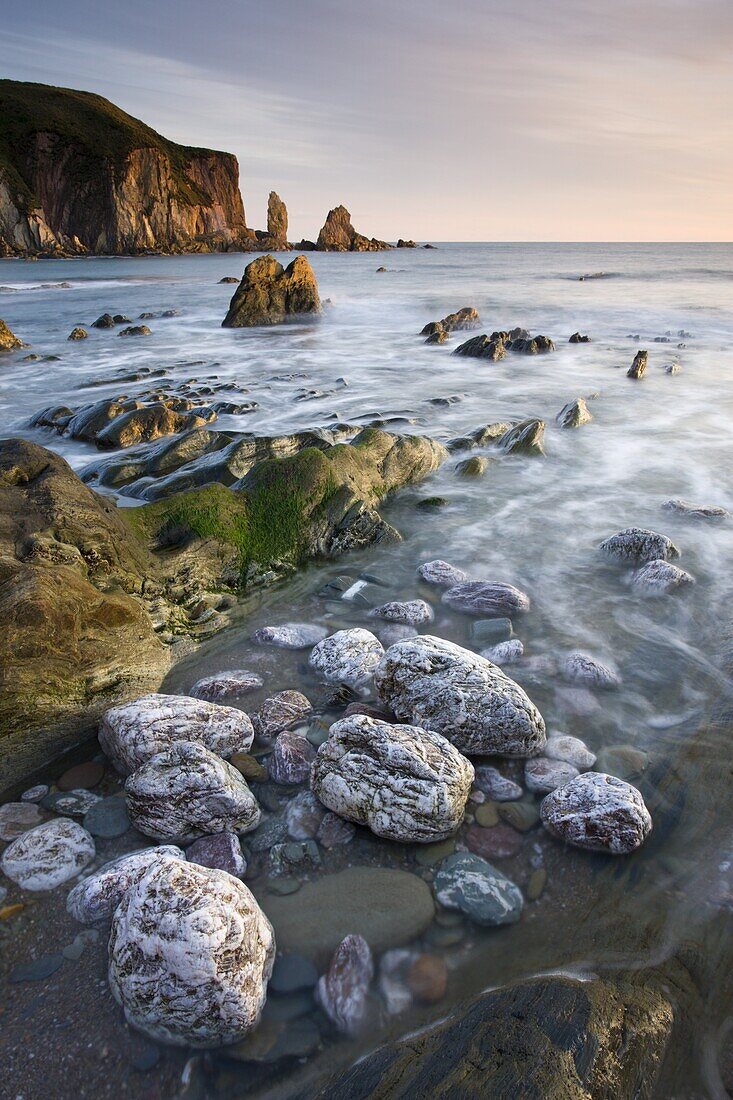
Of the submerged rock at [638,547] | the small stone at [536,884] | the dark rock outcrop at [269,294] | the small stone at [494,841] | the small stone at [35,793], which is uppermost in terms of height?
the dark rock outcrop at [269,294]

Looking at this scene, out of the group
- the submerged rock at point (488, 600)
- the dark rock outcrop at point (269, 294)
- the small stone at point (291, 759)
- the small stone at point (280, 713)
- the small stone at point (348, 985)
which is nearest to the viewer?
the small stone at point (348, 985)

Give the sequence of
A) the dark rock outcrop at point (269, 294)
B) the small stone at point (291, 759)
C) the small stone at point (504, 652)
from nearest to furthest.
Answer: the small stone at point (291, 759), the small stone at point (504, 652), the dark rock outcrop at point (269, 294)

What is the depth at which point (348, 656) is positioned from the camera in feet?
12.7

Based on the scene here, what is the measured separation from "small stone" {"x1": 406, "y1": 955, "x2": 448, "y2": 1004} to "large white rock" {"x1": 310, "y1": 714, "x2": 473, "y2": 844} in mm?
494

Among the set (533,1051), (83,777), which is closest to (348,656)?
(83,777)

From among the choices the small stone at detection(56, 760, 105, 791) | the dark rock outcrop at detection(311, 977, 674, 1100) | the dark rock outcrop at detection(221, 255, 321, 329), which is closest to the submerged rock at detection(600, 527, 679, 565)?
the dark rock outcrop at detection(311, 977, 674, 1100)

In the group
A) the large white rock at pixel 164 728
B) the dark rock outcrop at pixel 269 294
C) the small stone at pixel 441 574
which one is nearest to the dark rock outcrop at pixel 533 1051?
the large white rock at pixel 164 728

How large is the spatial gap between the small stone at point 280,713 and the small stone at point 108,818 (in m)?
0.76

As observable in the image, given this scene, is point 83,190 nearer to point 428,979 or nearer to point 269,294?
point 269,294

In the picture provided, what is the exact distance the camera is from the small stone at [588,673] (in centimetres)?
380

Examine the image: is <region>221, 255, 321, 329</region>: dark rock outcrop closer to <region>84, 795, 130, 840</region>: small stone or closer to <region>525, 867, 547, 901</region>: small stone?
<region>84, 795, 130, 840</region>: small stone

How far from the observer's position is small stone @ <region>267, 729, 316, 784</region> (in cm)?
308

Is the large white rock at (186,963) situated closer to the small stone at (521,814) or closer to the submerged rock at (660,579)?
the small stone at (521,814)

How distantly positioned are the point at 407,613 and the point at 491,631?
0.59 m
